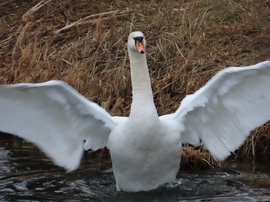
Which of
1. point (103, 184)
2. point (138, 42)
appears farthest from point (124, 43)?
point (138, 42)

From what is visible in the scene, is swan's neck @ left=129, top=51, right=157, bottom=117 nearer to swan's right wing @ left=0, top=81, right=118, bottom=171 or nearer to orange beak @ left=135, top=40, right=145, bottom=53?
orange beak @ left=135, top=40, right=145, bottom=53

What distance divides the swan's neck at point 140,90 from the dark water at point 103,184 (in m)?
0.96

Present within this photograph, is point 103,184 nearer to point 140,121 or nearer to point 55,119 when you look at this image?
point 55,119

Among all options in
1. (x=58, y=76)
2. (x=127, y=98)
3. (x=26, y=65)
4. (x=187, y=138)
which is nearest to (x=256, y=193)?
(x=187, y=138)

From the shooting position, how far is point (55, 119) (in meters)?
8.17

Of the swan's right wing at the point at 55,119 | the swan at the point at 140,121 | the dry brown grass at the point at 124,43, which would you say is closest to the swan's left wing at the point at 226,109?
the swan at the point at 140,121

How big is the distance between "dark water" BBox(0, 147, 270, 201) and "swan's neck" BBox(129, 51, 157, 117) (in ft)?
3.14

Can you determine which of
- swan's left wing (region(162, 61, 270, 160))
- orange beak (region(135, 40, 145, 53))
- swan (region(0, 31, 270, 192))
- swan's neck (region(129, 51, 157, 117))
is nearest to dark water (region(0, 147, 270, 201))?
swan (region(0, 31, 270, 192))

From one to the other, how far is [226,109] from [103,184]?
63.3 inches

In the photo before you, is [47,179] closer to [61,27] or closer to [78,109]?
[78,109]

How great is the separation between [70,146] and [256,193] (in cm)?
192

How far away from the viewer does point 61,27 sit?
1374 centimetres

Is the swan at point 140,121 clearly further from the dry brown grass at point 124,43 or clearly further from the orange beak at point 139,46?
the dry brown grass at point 124,43

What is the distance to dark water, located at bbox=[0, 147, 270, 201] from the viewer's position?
27.1 feet
